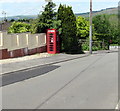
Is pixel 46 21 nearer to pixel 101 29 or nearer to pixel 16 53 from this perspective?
pixel 16 53

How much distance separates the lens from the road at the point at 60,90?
24.4ft

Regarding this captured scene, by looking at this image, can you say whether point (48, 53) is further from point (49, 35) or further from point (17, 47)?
point (17, 47)

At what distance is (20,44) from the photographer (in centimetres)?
1894

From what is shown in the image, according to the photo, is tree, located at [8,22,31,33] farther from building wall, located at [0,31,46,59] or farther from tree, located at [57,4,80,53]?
building wall, located at [0,31,46,59]

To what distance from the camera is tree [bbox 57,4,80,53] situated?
2233cm

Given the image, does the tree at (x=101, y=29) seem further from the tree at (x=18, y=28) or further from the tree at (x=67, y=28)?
the tree at (x=67, y=28)

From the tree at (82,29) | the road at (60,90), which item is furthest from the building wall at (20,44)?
the tree at (82,29)

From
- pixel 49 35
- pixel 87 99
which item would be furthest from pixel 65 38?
pixel 87 99

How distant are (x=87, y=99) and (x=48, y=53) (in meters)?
14.2

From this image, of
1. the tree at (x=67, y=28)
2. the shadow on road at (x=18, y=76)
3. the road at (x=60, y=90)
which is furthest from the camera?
the tree at (x=67, y=28)

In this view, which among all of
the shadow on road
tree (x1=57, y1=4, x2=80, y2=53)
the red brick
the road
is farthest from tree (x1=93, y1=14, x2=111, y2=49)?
the road

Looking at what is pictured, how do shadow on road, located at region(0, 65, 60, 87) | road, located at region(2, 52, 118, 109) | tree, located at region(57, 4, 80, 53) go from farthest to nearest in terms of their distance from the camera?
tree, located at region(57, 4, 80, 53) < shadow on road, located at region(0, 65, 60, 87) < road, located at region(2, 52, 118, 109)

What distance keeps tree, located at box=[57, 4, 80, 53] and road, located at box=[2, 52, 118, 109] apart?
31.9ft

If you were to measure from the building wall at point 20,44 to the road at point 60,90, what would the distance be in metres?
4.42
